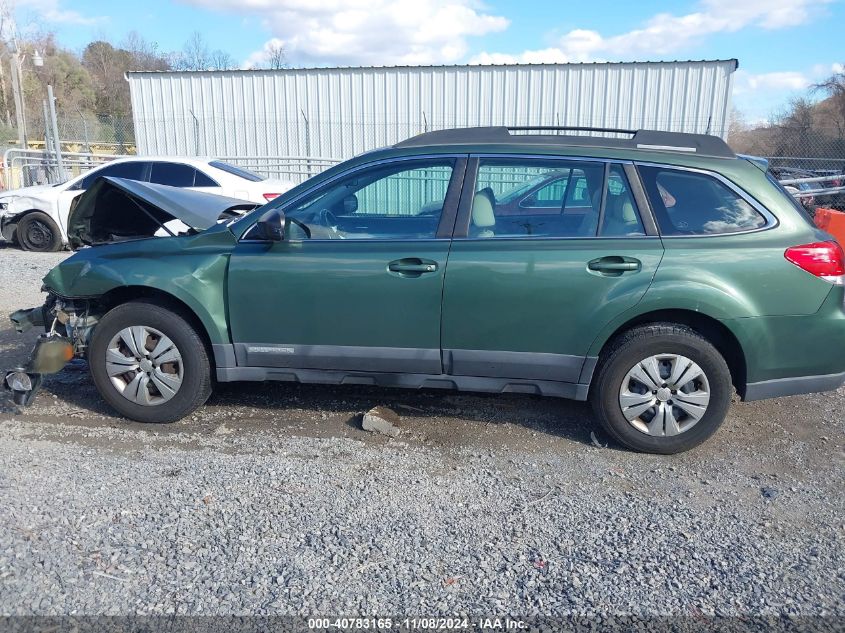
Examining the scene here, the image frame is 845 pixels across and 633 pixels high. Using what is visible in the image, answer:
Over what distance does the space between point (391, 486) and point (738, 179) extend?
2628 mm

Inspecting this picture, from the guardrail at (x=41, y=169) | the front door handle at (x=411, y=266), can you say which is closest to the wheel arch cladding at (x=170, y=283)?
the front door handle at (x=411, y=266)

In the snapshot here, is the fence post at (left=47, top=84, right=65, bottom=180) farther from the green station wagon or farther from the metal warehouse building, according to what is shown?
the green station wagon

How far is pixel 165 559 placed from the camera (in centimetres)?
294

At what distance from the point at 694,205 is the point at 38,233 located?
11.0 meters

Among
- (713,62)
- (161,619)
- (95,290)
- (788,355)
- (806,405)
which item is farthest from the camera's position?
(713,62)

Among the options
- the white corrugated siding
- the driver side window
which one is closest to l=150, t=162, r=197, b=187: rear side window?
the white corrugated siding

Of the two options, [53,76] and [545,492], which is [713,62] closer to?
[545,492]

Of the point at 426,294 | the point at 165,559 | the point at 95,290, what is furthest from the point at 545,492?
the point at 95,290

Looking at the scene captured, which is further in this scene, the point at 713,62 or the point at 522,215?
the point at 713,62

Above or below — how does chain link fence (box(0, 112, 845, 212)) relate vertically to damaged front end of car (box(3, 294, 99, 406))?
above

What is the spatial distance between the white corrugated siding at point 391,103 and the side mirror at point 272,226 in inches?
549

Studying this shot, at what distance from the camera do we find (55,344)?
14.3 ft

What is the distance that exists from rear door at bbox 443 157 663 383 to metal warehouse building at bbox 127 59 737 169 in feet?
42.6

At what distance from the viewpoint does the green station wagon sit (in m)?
3.85
